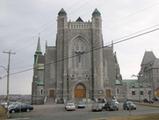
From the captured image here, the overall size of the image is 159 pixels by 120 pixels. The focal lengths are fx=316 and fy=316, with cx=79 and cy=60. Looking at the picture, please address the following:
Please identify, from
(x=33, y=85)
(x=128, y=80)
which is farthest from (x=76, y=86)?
(x=128, y=80)

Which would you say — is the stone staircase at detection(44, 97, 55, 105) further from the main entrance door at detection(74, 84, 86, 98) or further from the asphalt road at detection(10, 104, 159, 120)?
the asphalt road at detection(10, 104, 159, 120)

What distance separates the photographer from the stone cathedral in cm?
8862

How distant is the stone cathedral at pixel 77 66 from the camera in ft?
291

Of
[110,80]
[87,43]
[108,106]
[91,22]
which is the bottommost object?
[108,106]

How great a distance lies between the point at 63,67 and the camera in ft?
294

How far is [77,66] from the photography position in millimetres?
90625

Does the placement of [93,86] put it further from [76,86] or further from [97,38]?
[97,38]

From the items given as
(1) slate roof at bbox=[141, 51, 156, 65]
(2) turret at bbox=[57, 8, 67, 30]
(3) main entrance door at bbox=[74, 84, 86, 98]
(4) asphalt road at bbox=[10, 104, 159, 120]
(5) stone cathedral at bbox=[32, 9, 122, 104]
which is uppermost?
(2) turret at bbox=[57, 8, 67, 30]

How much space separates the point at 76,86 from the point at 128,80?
56869 millimetres

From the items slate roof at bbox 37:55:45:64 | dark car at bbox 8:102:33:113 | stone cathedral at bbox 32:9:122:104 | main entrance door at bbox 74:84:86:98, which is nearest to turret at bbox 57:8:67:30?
stone cathedral at bbox 32:9:122:104

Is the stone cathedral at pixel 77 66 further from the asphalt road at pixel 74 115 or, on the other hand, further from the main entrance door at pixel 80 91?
the asphalt road at pixel 74 115

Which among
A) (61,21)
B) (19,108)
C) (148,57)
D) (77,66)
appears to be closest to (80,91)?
(77,66)

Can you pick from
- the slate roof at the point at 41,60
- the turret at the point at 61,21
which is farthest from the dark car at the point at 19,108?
the slate roof at the point at 41,60

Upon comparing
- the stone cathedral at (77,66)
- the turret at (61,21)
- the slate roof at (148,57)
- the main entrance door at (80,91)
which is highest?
the turret at (61,21)
